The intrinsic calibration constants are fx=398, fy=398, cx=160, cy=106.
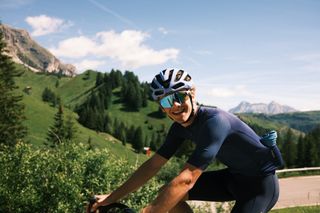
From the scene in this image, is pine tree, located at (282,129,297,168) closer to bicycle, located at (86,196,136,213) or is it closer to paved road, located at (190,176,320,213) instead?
paved road, located at (190,176,320,213)

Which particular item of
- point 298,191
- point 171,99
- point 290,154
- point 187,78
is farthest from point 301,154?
point 171,99

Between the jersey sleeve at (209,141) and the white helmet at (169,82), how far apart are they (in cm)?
39

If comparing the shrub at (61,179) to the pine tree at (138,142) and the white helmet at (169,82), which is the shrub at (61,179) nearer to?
the white helmet at (169,82)

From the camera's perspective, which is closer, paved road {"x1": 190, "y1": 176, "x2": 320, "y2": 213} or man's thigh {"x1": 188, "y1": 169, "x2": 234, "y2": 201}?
man's thigh {"x1": 188, "y1": 169, "x2": 234, "y2": 201}

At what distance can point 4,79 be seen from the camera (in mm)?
54219

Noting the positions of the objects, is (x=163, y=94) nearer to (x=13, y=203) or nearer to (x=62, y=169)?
(x=62, y=169)

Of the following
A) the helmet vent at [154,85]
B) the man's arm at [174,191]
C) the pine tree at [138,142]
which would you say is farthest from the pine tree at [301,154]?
the man's arm at [174,191]

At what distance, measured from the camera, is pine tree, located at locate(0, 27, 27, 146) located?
54031mm

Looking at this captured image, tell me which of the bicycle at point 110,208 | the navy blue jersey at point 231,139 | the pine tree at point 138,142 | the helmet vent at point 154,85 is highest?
the helmet vent at point 154,85

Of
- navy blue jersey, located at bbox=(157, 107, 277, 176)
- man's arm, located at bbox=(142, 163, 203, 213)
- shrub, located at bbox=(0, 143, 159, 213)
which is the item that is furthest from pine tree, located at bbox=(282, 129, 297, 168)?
man's arm, located at bbox=(142, 163, 203, 213)

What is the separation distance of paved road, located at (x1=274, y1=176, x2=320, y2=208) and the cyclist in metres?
16.9

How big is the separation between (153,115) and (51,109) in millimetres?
52357

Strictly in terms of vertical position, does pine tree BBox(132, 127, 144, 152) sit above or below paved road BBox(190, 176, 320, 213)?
below

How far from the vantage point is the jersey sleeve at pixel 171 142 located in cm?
393
